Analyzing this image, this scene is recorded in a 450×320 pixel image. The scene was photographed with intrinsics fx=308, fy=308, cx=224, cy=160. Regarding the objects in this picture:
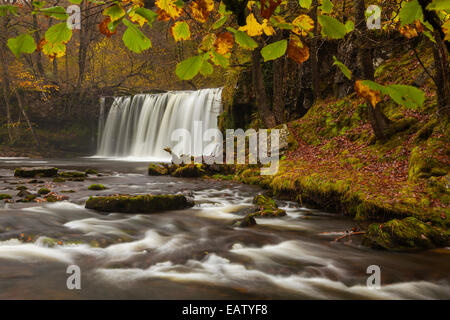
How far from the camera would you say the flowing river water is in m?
3.13

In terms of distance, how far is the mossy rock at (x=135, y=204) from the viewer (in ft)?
21.4

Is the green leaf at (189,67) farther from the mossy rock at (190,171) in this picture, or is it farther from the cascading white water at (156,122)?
the cascading white water at (156,122)

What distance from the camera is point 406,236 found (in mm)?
4156

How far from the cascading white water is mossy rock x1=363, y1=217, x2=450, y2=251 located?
1456 centimetres

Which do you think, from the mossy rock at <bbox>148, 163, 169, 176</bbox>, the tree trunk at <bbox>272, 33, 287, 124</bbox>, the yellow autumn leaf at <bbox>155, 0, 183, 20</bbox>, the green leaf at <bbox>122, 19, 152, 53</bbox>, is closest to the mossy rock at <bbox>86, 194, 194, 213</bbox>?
the yellow autumn leaf at <bbox>155, 0, 183, 20</bbox>

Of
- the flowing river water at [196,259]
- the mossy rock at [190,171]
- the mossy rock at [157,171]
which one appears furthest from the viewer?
the mossy rock at [157,171]

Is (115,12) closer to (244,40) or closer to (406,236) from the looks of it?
(244,40)

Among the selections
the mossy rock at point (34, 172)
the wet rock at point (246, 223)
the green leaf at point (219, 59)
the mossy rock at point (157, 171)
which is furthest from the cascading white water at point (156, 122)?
the green leaf at point (219, 59)

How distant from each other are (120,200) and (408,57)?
9326 mm

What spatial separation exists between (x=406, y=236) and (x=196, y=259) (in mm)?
2839

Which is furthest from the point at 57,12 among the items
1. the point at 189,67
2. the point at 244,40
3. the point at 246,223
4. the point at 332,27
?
the point at 246,223

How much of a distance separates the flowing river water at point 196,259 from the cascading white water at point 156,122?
12.9m
